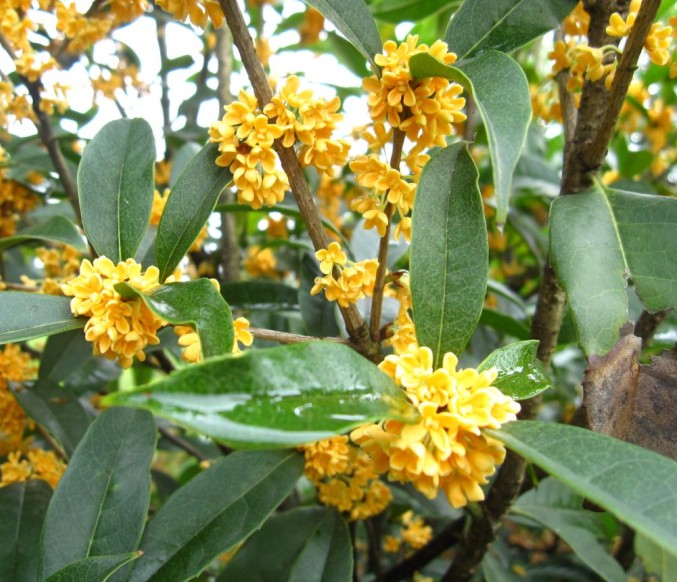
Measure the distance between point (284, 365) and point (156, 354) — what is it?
0.93m

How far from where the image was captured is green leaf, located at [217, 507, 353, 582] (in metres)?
0.94

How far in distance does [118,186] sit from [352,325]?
1.26 feet

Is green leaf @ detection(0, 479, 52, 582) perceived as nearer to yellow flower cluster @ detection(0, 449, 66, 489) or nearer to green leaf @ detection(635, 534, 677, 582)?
yellow flower cluster @ detection(0, 449, 66, 489)

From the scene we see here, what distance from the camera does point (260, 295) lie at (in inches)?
51.4

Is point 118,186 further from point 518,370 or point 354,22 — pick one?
point 518,370

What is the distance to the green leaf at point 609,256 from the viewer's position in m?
0.69

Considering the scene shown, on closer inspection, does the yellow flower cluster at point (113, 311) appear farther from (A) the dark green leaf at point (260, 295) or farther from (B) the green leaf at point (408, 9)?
(B) the green leaf at point (408, 9)

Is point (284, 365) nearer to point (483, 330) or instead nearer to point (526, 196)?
point (483, 330)

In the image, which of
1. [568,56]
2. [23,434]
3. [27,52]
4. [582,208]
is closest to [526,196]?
[568,56]

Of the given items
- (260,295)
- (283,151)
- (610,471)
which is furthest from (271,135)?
(260,295)

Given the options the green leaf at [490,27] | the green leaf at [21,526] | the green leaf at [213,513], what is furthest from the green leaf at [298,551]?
the green leaf at [490,27]

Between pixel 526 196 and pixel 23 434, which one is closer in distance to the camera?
pixel 23 434

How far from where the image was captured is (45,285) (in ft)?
3.74

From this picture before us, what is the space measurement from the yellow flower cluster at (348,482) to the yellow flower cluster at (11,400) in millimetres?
585
